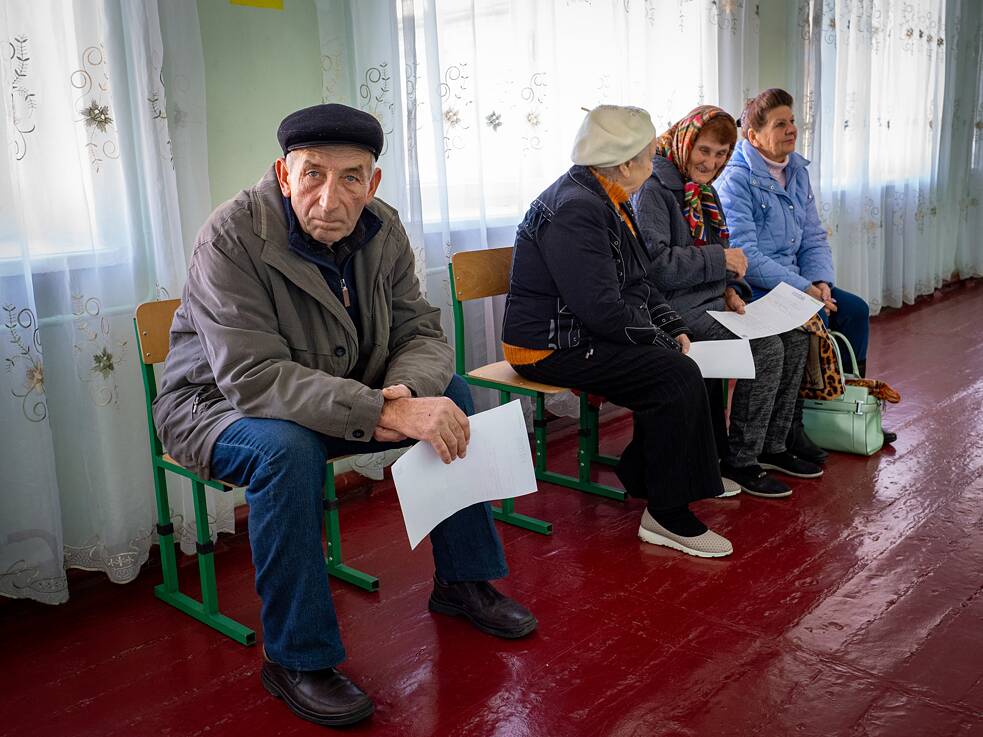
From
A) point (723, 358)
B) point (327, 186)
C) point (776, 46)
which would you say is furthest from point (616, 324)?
point (776, 46)

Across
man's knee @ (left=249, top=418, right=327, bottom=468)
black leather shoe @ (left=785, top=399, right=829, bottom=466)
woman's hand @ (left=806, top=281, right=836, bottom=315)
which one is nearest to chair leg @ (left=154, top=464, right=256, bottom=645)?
man's knee @ (left=249, top=418, right=327, bottom=468)

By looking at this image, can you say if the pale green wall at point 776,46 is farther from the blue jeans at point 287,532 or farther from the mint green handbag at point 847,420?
the blue jeans at point 287,532

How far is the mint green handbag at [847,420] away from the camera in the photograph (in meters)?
2.96

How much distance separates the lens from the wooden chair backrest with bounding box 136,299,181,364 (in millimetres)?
1953

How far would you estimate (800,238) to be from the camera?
3252 mm

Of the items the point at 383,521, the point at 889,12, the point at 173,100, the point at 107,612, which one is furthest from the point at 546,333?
the point at 889,12

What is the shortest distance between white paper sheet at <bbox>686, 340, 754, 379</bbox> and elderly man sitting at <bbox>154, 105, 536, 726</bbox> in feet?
2.78

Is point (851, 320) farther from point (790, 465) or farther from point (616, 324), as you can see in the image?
point (616, 324)

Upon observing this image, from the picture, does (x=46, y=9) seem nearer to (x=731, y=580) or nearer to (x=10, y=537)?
(x=10, y=537)

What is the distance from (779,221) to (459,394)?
168 centimetres

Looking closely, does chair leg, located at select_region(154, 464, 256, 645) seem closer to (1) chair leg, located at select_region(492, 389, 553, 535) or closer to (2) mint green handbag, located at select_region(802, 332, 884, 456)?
(1) chair leg, located at select_region(492, 389, 553, 535)

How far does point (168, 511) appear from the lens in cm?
209

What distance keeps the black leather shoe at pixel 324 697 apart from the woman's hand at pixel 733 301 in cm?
169

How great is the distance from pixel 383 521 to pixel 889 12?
177 inches
